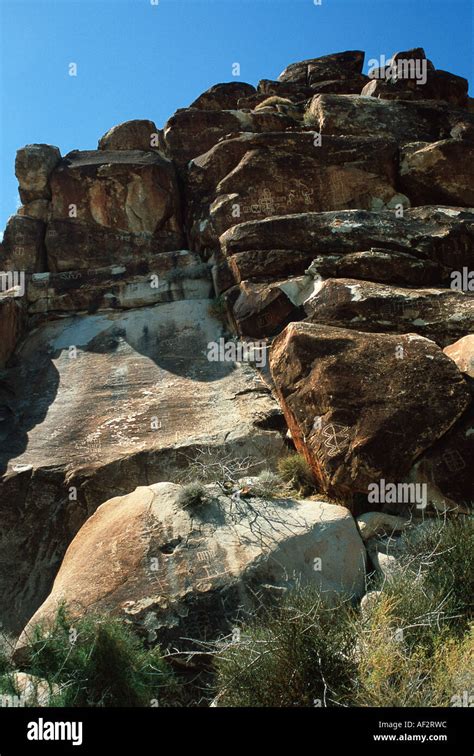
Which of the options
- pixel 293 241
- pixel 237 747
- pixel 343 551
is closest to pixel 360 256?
pixel 293 241

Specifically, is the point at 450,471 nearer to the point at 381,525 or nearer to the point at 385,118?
the point at 381,525

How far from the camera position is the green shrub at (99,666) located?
18.0ft

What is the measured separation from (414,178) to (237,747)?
9645 millimetres

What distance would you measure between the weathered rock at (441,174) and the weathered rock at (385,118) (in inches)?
30.0

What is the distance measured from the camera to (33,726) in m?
5.01

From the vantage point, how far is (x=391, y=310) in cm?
898

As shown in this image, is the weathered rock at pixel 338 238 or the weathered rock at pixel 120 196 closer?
the weathered rock at pixel 338 238

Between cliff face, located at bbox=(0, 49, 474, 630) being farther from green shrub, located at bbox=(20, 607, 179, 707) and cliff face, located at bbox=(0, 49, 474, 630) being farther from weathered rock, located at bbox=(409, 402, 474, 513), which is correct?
green shrub, located at bbox=(20, 607, 179, 707)

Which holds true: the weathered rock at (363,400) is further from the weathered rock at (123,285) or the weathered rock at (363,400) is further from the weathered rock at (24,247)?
the weathered rock at (24,247)

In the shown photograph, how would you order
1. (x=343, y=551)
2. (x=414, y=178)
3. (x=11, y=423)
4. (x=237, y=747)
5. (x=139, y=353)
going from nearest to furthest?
(x=237, y=747), (x=343, y=551), (x=11, y=423), (x=139, y=353), (x=414, y=178)

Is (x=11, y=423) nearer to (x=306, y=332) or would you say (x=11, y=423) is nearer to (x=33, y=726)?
(x=306, y=332)

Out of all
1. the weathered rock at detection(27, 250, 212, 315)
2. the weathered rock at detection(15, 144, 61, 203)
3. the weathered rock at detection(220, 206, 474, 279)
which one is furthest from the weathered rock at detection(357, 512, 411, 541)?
the weathered rock at detection(15, 144, 61, 203)

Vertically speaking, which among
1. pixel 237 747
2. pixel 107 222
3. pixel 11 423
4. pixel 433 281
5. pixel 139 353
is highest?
pixel 107 222

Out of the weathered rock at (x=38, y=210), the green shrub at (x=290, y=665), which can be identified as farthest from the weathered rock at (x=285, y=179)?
the green shrub at (x=290, y=665)
